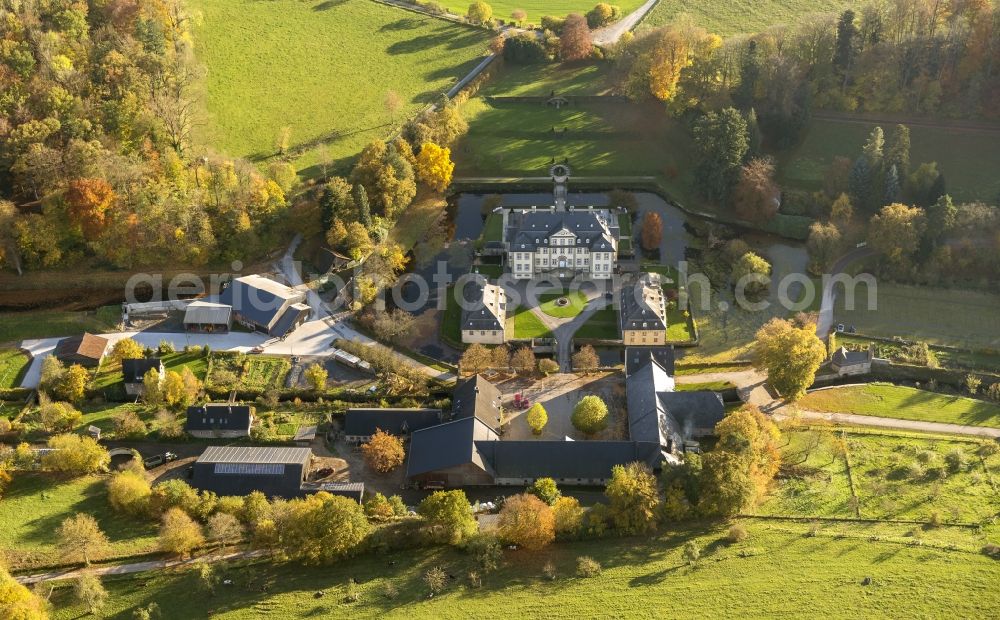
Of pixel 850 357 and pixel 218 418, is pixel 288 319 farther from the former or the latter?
pixel 850 357

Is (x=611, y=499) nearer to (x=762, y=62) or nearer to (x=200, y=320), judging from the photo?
(x=200, y=320)

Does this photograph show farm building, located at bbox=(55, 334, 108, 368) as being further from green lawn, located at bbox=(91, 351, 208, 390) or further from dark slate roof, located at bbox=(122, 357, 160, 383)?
dark slate roof, located at bbox=(122, 357, 160, 383)

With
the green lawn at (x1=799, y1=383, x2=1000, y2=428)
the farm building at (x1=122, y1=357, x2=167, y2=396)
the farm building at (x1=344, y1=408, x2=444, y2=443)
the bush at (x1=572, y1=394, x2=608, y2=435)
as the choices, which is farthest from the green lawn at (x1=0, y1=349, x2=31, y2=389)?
the green lawn at (x1=799, y1=383, x2=1000, y2=428)

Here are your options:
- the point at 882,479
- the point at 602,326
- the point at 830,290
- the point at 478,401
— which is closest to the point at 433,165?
the point at 602,326

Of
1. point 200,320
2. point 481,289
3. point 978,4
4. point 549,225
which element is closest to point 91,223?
point 200,320

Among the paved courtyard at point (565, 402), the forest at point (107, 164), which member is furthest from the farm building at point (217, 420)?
the forest at point (107, 164)

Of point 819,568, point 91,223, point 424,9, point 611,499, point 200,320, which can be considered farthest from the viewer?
point 424,9

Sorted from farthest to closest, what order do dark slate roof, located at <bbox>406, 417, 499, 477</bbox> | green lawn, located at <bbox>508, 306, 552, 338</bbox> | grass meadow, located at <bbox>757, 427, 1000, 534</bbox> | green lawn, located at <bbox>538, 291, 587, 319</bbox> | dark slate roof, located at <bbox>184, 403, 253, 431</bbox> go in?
green lawn, located at <bbox>538, 291, 587, 319</bbox> < green lawn, located at <bbox>508, 306, 552, 338</bbox> < dark slate roof, located at <bbox>184, 403, 253, 431</bbox> < dark slate roof, located at <bbox>406, 417, 499, 477</bbox> < grass meadow, located at <bbox>757, 427, 1000, 534</bbox>
